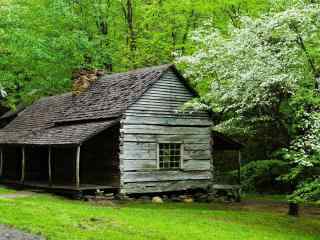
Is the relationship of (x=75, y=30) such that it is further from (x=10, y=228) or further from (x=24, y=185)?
(x=10, y=228)

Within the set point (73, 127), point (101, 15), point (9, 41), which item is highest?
point (101, 15)

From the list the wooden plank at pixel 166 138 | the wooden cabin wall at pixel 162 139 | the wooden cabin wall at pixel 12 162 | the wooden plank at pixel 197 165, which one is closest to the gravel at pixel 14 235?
the wooden cabin wall at pixel 162 139

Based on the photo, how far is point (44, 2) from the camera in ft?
124

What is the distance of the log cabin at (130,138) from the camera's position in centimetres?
2341

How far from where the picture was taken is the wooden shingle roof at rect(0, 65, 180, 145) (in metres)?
23.4

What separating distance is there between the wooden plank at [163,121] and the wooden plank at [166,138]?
56 cm

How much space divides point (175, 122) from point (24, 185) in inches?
326

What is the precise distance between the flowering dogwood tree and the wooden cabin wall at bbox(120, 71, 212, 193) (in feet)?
8.12

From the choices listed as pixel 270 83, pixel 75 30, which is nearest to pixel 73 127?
pixel 270 83

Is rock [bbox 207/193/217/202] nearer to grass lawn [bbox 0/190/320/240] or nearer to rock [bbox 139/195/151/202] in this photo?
rock [bbox 139/195/151/202]

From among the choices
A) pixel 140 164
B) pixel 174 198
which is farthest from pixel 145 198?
pixel 174 198

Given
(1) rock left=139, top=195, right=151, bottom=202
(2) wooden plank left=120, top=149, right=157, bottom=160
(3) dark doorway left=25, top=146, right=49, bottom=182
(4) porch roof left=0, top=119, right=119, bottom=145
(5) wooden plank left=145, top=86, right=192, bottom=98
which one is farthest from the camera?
(3) dark doorway left=25, top=146, right=49, bottom=182

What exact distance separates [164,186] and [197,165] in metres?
2.24

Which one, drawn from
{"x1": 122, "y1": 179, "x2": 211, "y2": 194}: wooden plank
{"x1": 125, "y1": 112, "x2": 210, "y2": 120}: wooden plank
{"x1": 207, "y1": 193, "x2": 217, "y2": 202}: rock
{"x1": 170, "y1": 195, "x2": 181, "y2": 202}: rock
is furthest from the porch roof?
{"x1": 207, "y1": 193, "x2": 217, "y2": 202}: rock
